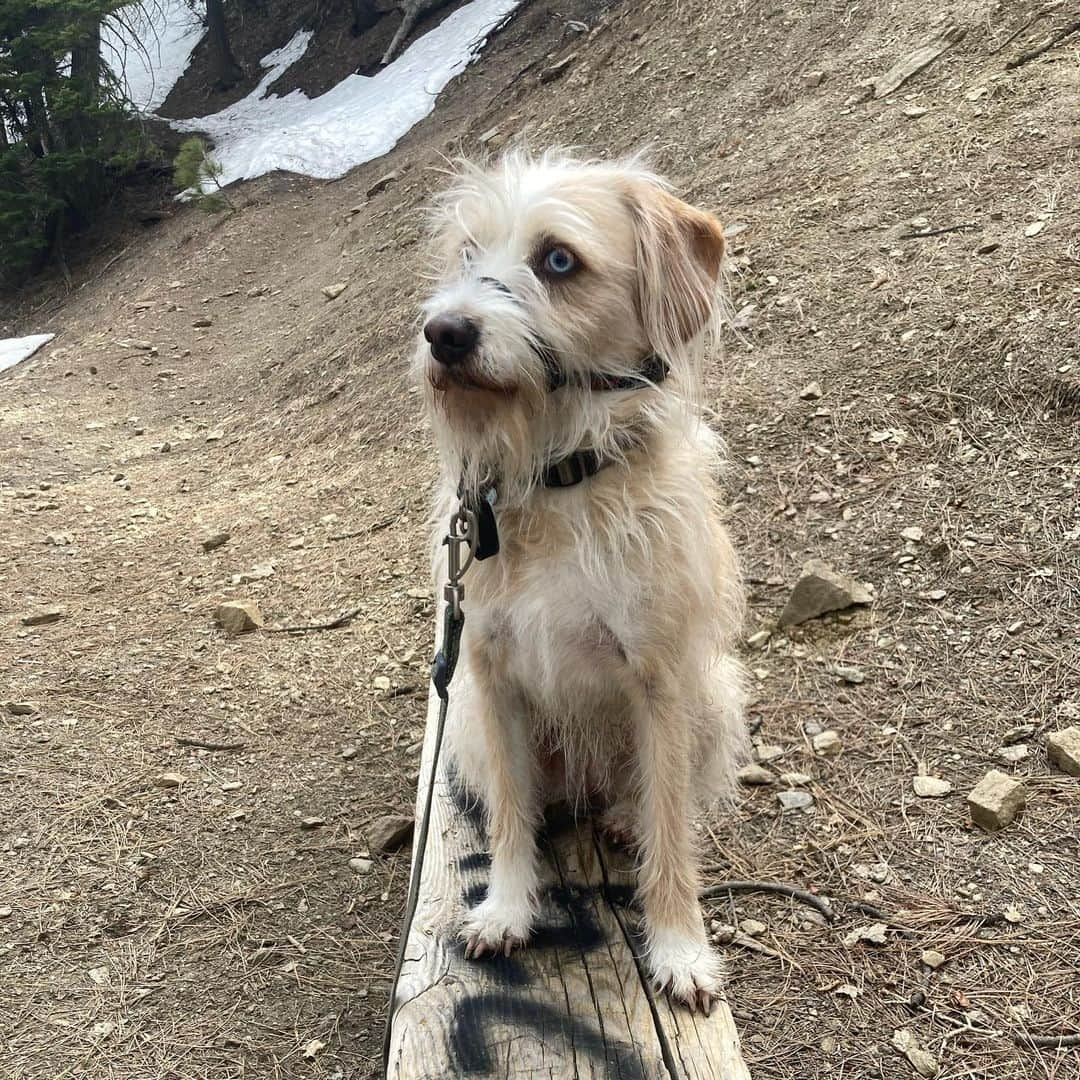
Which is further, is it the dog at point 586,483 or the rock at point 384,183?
the rock at point 384,183

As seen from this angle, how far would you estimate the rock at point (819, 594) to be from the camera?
3.88 m

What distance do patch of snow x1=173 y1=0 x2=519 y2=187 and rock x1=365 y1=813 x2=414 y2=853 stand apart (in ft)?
48.3

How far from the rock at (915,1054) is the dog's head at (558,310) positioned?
5.52ft

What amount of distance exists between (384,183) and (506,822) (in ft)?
42.4

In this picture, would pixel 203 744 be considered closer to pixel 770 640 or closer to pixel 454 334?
pixel 770 640

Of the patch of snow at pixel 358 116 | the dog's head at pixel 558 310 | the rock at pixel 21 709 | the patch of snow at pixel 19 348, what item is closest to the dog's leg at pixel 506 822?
the dog's head at pixel 558 310

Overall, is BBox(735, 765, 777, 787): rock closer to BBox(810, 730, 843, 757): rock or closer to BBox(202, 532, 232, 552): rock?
BBox(810, 730, 843, 757): rock

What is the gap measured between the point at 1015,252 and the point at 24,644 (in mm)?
5440

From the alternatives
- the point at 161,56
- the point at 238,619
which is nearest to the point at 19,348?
the point at 238,619

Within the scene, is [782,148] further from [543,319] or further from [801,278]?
[543,319]

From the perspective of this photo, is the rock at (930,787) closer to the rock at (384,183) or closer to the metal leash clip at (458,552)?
the metal leash clip at (458,552)

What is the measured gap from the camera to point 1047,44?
667 cm

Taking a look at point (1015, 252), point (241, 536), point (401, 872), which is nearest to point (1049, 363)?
point (1015, 252)

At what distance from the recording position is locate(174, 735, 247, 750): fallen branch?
4109mm
